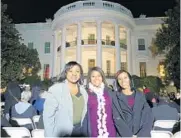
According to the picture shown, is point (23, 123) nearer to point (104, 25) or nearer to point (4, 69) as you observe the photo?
point (4, 69)

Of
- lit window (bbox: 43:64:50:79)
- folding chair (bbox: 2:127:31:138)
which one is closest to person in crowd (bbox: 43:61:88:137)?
folding chair (bbox: 2:127:31:138)

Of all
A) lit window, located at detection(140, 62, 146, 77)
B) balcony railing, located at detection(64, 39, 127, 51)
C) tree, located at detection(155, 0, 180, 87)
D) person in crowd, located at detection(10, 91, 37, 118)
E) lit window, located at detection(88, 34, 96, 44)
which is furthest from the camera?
lit window, located at detection(140, 62, 146, 77)

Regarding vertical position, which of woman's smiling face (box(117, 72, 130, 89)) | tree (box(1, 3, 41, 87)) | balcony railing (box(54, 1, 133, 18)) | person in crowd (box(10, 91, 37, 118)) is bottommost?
person in crowd (box(10, 91, 37, 118))

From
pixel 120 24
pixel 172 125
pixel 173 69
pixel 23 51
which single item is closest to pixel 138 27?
pixel 120 24

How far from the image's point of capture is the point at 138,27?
3097 cm

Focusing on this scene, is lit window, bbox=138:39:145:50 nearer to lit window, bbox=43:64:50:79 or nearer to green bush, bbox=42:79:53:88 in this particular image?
lit window, bbox=43:64:50:79

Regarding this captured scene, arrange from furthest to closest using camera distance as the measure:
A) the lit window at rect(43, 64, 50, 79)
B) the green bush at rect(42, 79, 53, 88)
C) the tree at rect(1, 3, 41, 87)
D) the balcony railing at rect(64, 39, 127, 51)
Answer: the lit window at rect(43, 64, 50, 79) → the balcony railing at rect(64, 39, 127, 51) → the green bush at rect(42, 79, 53, 88) → the tree at rect(1, 3, 41, 87)

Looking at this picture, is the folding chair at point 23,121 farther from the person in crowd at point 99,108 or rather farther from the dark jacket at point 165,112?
the person in crowd at point 99,108

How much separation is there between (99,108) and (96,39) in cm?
2383

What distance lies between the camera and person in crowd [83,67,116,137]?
3.43 metres

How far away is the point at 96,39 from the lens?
88.7 feet

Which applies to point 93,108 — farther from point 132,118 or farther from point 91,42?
point 91,42

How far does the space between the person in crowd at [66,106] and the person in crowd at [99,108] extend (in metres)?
0.18

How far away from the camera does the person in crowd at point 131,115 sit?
11.6 feet
